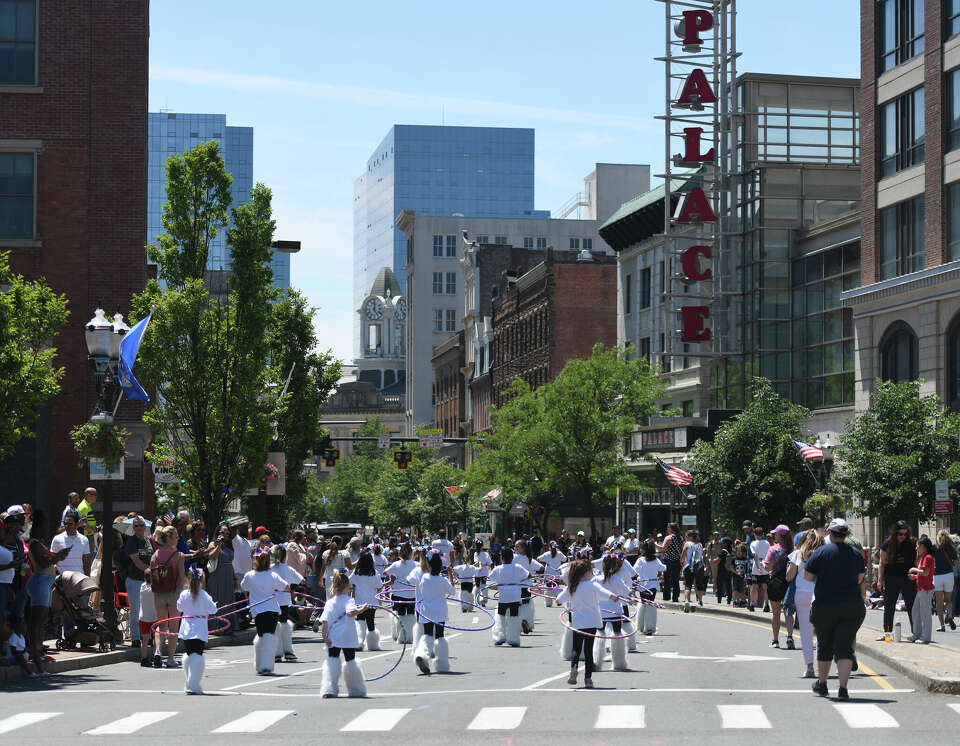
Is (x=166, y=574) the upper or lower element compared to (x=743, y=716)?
upper

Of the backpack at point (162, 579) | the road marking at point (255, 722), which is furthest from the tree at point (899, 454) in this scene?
the road marking at point (255, 722)

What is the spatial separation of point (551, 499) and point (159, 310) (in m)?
36.3

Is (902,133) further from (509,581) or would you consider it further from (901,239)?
(509,581)

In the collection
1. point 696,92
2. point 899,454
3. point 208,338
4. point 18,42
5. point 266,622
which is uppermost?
point 696,92

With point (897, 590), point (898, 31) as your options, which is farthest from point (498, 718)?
point (898, 31)

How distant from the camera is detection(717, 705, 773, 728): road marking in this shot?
1444 centimetres

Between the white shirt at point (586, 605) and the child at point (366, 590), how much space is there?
17.3 feet

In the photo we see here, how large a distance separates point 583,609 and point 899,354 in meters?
26.5

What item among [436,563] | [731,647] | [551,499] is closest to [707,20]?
[551,499]

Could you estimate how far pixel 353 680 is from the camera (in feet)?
58.1

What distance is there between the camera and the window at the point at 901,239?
42.7 m

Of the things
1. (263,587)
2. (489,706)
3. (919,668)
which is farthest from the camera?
(263,587)

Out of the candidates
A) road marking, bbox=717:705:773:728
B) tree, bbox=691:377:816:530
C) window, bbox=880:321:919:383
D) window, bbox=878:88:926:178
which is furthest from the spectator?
tree, bbox=691:377:816:530

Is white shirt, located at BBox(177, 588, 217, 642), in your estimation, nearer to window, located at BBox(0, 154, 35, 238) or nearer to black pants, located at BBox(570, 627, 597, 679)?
black pants, located at BBox(570, 627, 597, 679)
